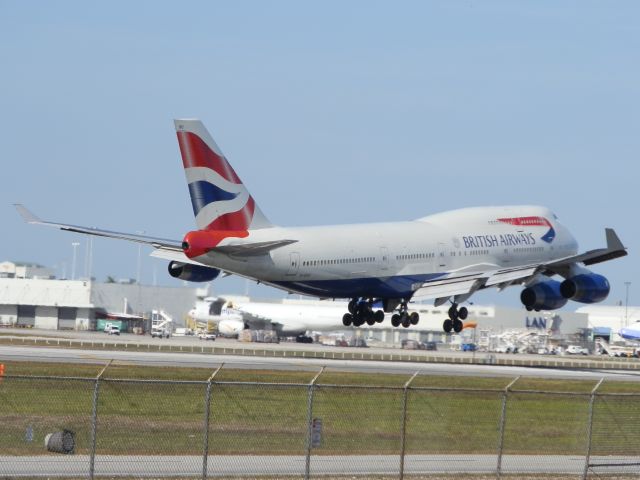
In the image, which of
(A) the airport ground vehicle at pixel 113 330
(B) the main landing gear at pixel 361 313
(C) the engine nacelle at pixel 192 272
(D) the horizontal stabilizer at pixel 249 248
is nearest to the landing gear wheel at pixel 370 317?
(B) the main landing gear at pixel 361 313

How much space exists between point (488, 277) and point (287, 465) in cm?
3615

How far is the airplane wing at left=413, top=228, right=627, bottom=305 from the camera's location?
60031 mm

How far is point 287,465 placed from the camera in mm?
27406

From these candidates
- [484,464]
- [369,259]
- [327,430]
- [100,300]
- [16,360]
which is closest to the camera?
[484,464]

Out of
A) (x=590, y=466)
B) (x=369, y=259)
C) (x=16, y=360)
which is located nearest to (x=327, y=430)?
(x=590, y=466)

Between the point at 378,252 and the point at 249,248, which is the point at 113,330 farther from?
the point at 249,248

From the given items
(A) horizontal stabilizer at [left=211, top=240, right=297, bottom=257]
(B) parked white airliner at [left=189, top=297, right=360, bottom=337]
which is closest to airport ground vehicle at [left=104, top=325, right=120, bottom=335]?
(B) parked white airliner at [left=189, top=297, right=360, bottom=337]

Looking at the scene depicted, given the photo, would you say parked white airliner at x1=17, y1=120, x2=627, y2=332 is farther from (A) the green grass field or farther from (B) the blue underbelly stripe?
(A) the green grass field

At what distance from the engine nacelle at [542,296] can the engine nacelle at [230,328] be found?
209ft

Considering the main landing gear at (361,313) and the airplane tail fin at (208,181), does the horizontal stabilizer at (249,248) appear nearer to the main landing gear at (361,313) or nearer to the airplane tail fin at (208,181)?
the airplane tail fin at (208,181)

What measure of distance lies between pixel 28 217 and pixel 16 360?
8.58m

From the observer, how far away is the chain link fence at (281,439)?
2594 centimetres

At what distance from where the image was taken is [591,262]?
205ft

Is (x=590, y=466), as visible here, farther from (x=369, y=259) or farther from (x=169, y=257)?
(x=169, y=257)
